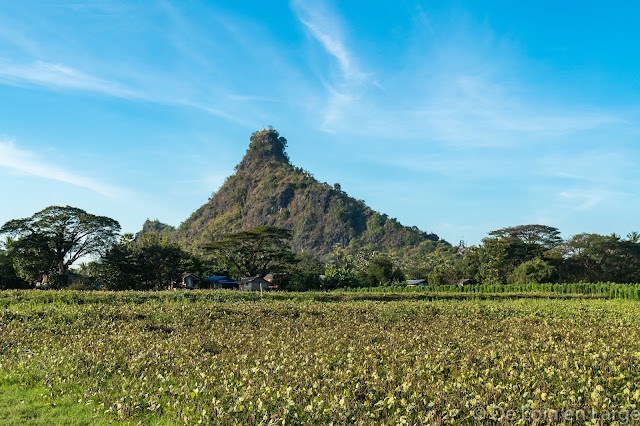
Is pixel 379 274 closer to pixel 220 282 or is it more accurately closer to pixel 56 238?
pixel 220 282

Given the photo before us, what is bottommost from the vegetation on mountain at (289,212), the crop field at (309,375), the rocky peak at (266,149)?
the crop field at (309,375)

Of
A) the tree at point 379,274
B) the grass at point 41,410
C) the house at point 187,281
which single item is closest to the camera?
the grass at point 41,410

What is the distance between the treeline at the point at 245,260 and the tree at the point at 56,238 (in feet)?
0.22

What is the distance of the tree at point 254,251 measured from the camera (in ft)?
160

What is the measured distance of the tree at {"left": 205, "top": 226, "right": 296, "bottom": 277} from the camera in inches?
1917

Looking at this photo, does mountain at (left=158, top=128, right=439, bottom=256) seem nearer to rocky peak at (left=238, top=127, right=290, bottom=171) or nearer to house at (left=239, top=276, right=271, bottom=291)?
rocky peak at (left=238, top=127, right=290, bottom=171)

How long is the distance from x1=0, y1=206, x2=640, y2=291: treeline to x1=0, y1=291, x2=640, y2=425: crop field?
96.1 feet

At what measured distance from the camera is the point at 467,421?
4.85 metres

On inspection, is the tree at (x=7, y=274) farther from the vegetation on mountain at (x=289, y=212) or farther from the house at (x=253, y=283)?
the vegetation on mountain at (x=289, y=212)

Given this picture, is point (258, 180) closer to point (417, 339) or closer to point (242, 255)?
point (242, 255)

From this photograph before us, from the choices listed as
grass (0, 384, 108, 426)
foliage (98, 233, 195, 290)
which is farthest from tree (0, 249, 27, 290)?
grass (0, 384, 108, 426)

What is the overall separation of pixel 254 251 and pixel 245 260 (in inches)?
63.5

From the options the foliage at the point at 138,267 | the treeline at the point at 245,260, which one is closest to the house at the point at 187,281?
the treeline at the point at 245,260

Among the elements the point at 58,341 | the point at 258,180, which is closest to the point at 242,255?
the point at 58,341
